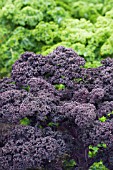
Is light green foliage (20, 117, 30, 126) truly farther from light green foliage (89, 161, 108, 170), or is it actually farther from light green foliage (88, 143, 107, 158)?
light green foliage (89, 161, 108, 170)

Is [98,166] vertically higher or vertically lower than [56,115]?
lower

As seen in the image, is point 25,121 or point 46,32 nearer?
point 25,121

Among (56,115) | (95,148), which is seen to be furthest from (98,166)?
(56,115)

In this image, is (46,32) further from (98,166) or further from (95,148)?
(95,148)

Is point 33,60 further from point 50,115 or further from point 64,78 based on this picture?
point 50,115

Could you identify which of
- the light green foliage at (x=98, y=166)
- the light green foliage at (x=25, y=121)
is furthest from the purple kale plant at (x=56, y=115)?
the light green foliage at (x=98, y=166)

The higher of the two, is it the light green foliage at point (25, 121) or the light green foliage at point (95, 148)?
the light green foliage at point (25, 121)

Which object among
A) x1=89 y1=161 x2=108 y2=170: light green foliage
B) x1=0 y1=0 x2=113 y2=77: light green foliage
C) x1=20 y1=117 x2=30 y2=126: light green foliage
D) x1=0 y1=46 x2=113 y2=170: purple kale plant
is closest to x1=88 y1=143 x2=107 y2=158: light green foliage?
x1=0 y1=46 x2=113 y2=170: purple kale plant

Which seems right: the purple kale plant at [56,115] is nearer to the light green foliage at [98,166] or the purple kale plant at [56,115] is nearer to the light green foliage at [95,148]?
the light green foliage at [95,148]
